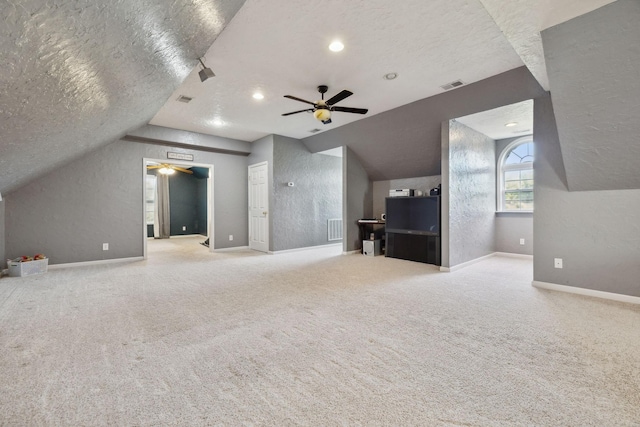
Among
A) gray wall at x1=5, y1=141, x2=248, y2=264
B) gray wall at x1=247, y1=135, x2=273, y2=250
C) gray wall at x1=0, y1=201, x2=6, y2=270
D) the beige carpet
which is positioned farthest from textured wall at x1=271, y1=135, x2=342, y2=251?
gray wall at x1=0, y1=201, x2=6, y2=270

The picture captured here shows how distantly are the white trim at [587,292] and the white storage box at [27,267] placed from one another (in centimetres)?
715

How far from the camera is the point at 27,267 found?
4.18 m

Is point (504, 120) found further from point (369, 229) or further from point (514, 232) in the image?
point (369, 229)

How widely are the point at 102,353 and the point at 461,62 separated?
429 centimetres

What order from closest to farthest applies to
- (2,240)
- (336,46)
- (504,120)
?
(336,46), (2,240), (504,120)

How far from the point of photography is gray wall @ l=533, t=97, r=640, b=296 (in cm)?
306

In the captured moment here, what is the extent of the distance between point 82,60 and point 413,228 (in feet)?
16.6

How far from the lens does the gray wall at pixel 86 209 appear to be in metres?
4.51

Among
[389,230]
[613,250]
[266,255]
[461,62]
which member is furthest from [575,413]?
[266,255]

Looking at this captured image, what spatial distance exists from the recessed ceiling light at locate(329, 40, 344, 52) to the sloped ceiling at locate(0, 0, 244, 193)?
965mm

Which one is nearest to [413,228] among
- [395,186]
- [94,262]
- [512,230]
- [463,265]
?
[463,265]

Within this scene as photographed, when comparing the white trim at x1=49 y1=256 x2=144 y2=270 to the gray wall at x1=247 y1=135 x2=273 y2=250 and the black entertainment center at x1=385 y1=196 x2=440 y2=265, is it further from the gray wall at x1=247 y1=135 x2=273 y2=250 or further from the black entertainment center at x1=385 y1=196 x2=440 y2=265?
the black entertainment center at x1=385 y1=196 x2=440 y2=265

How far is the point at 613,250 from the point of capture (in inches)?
123

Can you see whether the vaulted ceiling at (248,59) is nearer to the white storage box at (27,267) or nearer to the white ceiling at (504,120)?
the white ceiling at (504,120)
